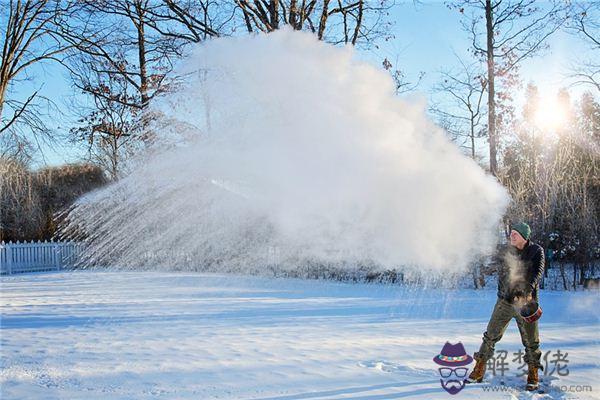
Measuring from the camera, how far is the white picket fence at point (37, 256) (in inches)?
692

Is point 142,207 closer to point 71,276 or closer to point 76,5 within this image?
point 71,276

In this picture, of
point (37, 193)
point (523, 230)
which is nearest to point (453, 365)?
point (523, 230)

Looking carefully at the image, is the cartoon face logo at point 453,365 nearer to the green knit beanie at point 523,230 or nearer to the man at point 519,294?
the man at point 519,294

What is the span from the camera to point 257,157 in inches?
333

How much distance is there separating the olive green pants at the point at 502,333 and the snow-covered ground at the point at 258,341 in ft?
1.01

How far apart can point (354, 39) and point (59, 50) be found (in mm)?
10736

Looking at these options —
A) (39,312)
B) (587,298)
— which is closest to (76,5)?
(39,312)

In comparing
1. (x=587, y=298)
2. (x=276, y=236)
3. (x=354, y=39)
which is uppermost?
(x=354, y=39)

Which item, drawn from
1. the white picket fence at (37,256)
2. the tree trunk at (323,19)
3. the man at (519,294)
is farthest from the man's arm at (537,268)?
the white picket fence at (37,256)

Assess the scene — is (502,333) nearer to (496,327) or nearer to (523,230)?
(496,327)

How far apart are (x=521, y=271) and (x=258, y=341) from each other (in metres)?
3.50

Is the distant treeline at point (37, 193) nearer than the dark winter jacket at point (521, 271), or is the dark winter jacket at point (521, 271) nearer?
the dark winter jacket at point (521, 271)

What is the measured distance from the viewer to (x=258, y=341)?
21.9 feet

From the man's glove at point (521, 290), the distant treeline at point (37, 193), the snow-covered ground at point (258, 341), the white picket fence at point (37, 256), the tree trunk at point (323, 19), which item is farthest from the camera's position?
the distant treeline at point (37, 193)
